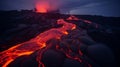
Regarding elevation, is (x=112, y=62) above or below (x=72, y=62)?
below

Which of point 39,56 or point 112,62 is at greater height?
point 39,56

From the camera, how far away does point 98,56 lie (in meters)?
9.79

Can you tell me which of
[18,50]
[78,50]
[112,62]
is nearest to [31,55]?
[18,50]

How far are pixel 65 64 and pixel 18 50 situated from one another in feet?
12.9

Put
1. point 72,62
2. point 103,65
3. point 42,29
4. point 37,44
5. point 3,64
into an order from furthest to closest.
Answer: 1. point 42,29
2. point 37,44
3. point 103,65
4. point 72,62
5. point 3,64

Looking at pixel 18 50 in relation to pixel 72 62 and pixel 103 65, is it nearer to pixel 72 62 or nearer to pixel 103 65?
pixel 72 62

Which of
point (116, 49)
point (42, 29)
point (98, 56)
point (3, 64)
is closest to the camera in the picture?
point (3, 64)

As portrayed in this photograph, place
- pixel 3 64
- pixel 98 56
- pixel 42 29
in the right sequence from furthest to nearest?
pixel 42 29
pixel 98 56
pixel 3 64

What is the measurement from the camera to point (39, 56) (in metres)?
8.62

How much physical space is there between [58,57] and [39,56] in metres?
1.35

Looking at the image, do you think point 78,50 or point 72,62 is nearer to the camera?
point 72,62

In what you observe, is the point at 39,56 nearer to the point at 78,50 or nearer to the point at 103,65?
the point at 78,50

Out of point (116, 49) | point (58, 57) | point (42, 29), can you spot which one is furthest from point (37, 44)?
point (116, 49)

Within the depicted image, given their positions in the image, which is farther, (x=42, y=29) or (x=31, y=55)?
(x=42, y=29)
